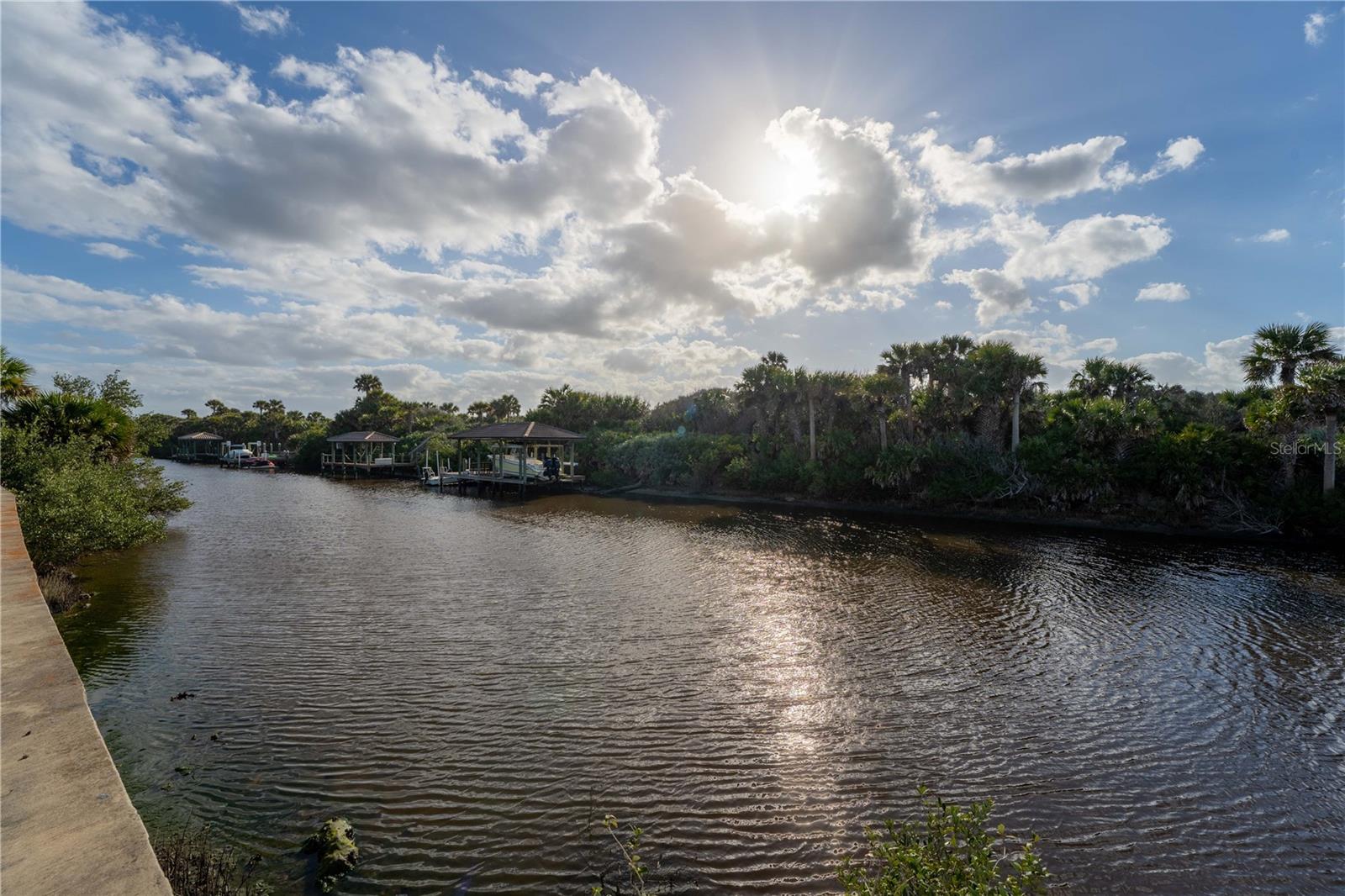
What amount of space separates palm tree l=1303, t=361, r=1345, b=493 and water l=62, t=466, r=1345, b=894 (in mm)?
7108

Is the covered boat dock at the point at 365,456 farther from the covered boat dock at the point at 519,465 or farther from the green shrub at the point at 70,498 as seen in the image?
the green shrub at the point at 70,498

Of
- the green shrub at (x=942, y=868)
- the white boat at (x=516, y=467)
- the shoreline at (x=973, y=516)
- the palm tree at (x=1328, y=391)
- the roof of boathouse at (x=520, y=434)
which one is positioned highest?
the palm tree at (x=1328, y=391)

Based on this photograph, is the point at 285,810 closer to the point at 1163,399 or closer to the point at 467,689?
the point at 467,689

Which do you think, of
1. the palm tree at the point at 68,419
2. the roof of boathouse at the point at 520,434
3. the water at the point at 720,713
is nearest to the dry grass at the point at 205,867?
the water at the point at 720,713

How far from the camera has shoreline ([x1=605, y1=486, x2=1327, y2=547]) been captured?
22.9 meters

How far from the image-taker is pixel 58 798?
120 inches

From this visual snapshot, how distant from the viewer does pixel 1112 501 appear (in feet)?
85.4

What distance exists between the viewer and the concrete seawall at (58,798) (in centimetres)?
252

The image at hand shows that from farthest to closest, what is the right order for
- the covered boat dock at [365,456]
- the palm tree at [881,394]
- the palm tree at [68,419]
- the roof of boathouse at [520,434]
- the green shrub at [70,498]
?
the covered boat dock at [365,456] → the roof of boathouse at [520,434] → the palm tree at [881,394] → the palm tree at [68,419] → the green shrub at [70,498]

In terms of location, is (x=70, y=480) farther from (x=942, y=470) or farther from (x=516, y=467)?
(x=942, y=470)

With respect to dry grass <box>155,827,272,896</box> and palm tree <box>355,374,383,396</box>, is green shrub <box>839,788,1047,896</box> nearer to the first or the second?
dry grass <box>155,827,272,896</box>

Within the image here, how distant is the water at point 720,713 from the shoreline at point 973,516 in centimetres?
693

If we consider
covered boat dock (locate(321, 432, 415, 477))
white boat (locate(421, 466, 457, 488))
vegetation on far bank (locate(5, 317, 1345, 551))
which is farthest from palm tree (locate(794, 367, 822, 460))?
covered boat dock (locate(321, 432, 415, 477))

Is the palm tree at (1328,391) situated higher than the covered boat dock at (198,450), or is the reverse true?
the palm tree at (1328,391)
